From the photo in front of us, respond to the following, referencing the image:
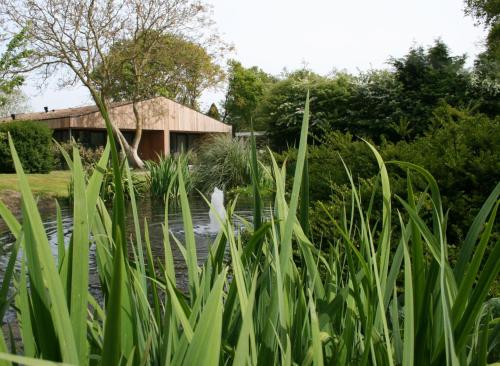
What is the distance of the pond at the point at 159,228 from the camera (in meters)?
5.19

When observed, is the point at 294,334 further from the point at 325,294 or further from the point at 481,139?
the point at 481,139

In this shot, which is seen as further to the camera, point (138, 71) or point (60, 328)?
point (138, 71)

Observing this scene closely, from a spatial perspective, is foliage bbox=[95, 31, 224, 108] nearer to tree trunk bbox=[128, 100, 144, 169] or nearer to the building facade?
tree trunk bbox=[128, 100, 144, 169]

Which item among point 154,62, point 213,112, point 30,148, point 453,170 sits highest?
point 154,62

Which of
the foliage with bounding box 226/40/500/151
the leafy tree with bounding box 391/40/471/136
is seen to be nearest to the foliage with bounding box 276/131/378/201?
the foliage with bounding box 226/40/500/151

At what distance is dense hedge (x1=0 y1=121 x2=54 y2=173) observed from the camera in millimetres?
21453

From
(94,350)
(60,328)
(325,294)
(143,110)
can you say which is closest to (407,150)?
(325,294)

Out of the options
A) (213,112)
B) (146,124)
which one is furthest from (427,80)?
(213,112)

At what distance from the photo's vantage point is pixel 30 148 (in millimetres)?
21812

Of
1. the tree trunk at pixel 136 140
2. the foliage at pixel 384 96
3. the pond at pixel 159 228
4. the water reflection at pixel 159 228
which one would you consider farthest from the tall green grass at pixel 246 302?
the tree trunk at pixel 136 140

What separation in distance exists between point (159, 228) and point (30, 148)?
15944 millimetres

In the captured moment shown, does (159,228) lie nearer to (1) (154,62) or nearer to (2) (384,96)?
(2) (384,96)

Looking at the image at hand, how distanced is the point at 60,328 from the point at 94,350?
1.68 feet

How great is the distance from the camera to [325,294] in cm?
110
